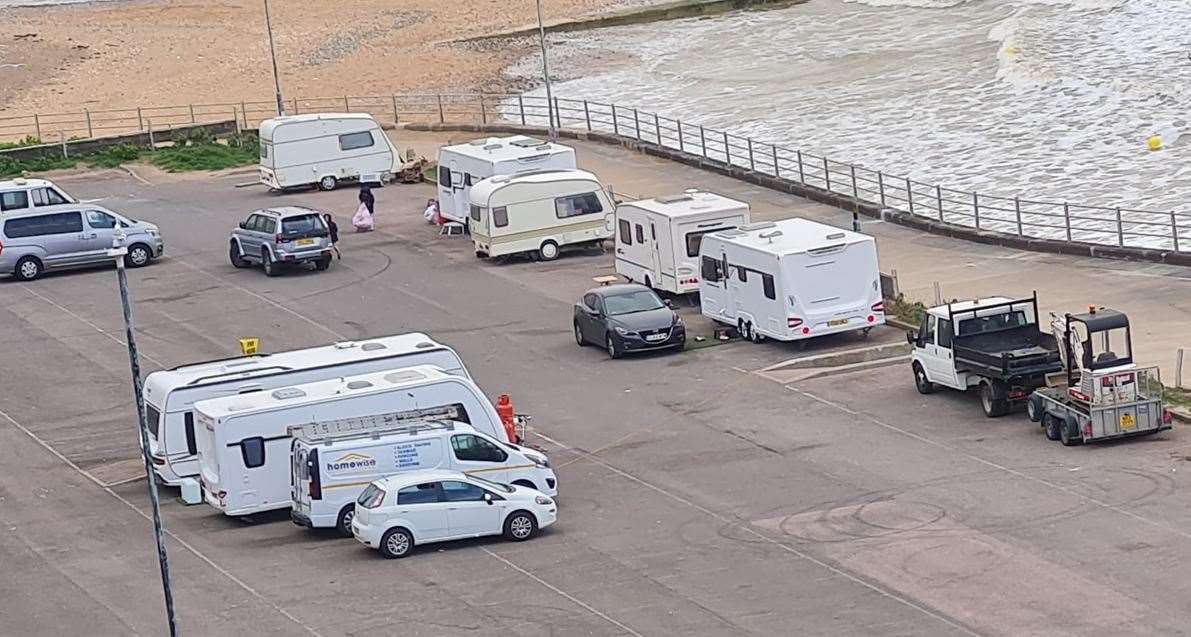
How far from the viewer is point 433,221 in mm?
55125

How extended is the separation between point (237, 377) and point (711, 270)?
38.9 ft

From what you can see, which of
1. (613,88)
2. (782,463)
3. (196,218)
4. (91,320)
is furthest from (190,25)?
(782,463)

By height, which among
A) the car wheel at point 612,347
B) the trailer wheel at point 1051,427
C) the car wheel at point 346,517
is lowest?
the trailer wheel at point 1051,427

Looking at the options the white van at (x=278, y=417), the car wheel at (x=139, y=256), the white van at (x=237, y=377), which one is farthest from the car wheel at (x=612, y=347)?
the car wheel at (x=139, y=256)

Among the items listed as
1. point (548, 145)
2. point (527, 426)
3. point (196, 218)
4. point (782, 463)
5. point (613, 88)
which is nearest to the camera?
point (782, 463)

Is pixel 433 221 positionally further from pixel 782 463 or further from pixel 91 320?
pixel 782 463

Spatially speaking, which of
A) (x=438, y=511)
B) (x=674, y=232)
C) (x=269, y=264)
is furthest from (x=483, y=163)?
(x=438, y=511)

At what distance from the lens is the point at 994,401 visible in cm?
3397

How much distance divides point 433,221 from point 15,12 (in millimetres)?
67893

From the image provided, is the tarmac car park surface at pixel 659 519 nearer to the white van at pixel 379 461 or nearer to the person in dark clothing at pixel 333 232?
the white van at pixel 379 461

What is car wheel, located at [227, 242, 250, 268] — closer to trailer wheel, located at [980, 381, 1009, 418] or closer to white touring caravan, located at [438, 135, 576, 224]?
white touring caravan, located at [438, 135, 576, 224]

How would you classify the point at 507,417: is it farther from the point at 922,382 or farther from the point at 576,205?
the point at 576,205

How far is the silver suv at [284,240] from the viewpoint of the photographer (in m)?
48.9

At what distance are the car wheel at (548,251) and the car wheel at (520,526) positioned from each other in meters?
20.7
